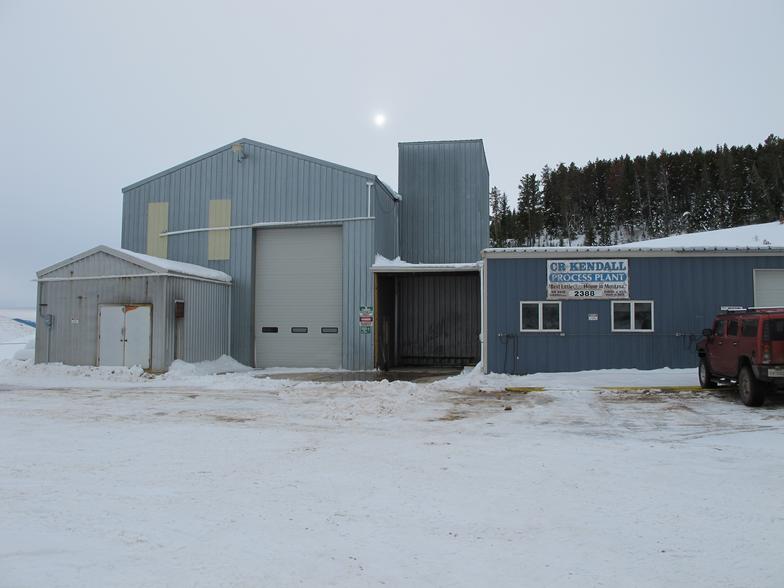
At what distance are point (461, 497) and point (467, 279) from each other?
1874cm

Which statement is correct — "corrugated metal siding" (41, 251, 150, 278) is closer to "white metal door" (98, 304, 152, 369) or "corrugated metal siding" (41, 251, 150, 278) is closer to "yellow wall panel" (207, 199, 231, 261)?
"white metal door" (98, 304, 152, 369)

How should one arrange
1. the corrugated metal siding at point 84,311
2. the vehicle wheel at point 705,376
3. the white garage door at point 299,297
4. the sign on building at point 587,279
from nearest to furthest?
the vehicle wheel at point 705,376, the sign on building at point 587,279, the corrugated metal siding at point 84,311, the white garage door at point 299,297

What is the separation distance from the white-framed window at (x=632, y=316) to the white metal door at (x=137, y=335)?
48.9 ft

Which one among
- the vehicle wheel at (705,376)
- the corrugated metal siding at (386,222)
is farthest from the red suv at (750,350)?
the corrugated metal siding at (386,222)

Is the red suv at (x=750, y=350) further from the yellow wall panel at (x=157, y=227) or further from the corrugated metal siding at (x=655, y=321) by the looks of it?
the yellow wall panel at (x=157, y=227)

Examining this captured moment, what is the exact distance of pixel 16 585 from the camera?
385 cm

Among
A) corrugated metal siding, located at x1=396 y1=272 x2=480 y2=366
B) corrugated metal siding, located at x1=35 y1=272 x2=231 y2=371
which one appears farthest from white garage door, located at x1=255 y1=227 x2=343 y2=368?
corrugated metal siding, located at x1=396 y1=272 x2=480 y2=366

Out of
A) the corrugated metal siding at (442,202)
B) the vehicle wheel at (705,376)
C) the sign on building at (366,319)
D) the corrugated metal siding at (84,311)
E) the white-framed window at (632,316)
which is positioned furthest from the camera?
the corrugated metal siding at (442,202)

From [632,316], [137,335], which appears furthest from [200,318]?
[632,316]

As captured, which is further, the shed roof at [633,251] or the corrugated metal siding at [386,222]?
the corrugated metal siding at [386,222]

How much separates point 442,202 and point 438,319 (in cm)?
571

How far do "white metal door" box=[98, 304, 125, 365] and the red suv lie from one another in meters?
17.7

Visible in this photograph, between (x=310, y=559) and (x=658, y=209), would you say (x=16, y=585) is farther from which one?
(x=658, y=209)

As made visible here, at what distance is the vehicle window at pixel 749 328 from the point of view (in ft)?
38.0
